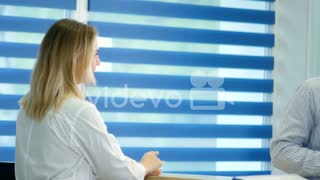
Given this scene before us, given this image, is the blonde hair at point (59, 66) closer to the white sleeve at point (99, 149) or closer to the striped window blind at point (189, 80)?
the white sleeve at point (99, 149)

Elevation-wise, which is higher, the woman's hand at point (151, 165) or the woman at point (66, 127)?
the woman at point (66, 127)

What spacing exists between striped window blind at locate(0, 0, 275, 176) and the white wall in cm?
7

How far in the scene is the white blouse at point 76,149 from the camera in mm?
1349

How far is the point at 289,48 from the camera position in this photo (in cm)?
304

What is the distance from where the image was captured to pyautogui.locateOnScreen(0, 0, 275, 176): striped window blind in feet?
8.39

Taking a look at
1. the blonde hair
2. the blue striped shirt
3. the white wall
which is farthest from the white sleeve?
the white wall

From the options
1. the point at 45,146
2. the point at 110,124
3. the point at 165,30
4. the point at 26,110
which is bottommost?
the point at 110,124

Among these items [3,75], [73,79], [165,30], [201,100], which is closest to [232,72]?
[201,100]

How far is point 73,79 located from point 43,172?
1.06 feet

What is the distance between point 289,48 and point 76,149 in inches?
84.2

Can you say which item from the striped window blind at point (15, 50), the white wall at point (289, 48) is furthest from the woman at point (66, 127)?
the white wall at point (289, 48)

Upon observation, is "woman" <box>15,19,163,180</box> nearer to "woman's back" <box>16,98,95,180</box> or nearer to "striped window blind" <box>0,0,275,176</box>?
"woman's back" <box>16,98,95,180</box>

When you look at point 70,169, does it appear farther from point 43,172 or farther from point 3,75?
point 3,75

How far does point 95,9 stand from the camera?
2656 mm
